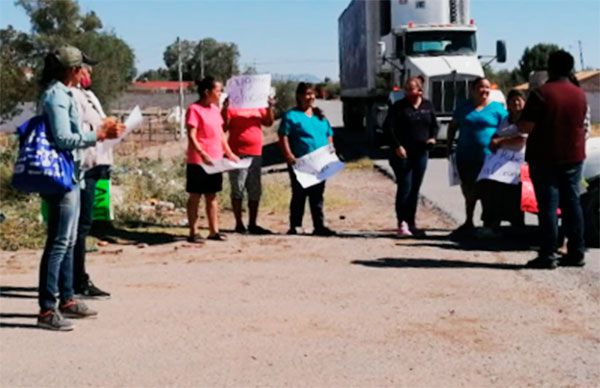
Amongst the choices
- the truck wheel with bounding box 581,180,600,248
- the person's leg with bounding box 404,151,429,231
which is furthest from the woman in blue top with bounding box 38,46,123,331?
the truck wheel with bounding box 581,180,600,248

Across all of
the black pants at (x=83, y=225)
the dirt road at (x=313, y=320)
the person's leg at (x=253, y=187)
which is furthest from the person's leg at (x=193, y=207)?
the black pants at (x=83, y=225)

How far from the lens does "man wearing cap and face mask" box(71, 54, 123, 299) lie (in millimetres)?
7102

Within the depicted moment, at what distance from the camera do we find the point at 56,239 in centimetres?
641

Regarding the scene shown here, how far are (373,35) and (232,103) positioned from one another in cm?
1601

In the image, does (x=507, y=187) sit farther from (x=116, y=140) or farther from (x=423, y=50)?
(x=423, y=50)

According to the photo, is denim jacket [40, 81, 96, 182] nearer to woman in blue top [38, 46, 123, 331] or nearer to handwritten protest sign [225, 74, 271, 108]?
woman in blue top [38, 46, 123, 331]

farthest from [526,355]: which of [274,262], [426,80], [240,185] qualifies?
[426,80]

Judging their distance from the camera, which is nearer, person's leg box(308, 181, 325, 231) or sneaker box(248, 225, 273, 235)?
person's leg box(308, 181, 325, 231)

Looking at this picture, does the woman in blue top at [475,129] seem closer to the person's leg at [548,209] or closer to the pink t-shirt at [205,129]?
the person's leg at [548,209]

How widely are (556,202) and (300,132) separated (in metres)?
3.34

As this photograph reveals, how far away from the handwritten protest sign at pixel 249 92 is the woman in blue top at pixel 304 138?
1.14ft

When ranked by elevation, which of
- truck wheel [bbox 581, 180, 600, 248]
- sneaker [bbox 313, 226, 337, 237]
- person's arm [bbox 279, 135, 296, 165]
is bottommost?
sneaker [bbox 313, 226, 337, 237]

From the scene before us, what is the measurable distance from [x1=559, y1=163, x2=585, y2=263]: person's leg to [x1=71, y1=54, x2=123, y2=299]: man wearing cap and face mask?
3999mm

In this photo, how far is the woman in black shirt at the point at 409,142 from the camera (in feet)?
34.2
